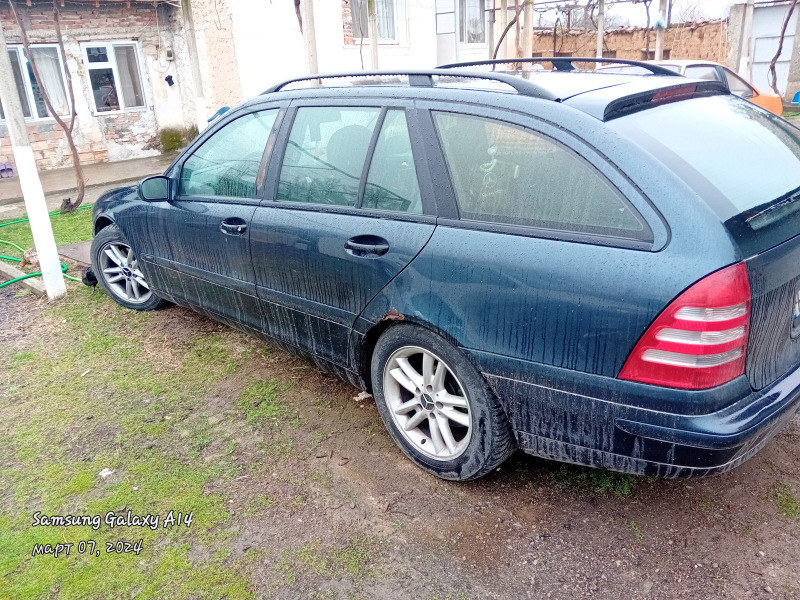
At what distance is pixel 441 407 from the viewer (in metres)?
2.83

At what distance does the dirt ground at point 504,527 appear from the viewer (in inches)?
93.2

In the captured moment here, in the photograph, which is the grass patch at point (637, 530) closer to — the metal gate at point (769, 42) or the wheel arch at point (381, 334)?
the wheel arch at point (381, 334)

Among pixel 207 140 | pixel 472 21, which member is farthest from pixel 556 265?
pixel 472 21

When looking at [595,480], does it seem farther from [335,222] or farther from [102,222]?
[102,222]

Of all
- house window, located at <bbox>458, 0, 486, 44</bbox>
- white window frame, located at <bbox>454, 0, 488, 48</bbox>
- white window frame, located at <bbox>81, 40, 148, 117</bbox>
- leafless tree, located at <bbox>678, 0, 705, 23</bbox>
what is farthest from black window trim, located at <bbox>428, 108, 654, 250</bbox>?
leafless tree, located at <bbox>678, 0, 705, 23</bbox>

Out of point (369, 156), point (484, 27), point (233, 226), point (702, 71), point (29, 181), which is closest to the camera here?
point (369, 156)

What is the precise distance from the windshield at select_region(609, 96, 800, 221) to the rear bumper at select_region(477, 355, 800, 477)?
0.64m

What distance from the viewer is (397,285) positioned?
9.05 feet

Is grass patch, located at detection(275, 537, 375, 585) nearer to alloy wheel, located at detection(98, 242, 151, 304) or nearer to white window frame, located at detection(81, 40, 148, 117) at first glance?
alloy wheel, located at detection(98, 242, 151, 304)

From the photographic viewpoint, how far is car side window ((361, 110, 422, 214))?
2783 mm

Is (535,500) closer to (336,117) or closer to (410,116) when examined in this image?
(410,116)

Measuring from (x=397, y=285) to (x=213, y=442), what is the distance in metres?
1.37

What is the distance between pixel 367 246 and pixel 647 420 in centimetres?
135

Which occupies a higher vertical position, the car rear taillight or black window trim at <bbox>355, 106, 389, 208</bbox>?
black window trim at <bbox>355, 106, 389, 208</bbox>
